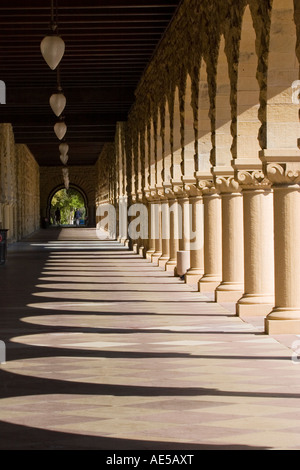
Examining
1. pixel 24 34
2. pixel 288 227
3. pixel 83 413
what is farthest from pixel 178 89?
pixel 83 413

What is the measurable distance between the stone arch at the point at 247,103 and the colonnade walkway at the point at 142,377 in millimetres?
Result: 2197

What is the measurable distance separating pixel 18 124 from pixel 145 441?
31081 millimetres

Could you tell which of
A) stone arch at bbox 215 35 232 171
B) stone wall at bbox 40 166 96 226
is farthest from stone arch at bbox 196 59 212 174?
stone wall at bbox 40 166 96 226

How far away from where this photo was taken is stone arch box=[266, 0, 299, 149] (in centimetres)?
1036

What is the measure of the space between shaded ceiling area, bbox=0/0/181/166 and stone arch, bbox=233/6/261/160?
4.31 metres

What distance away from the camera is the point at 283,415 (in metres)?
6.33

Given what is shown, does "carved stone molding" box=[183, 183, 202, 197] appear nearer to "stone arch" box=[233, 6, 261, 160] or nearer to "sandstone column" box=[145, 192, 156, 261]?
"stone arch" box=[233, 6, 261, 160]

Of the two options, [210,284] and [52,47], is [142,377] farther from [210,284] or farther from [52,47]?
[210,284]

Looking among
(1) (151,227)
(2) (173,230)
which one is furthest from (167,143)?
(1) (151,227)

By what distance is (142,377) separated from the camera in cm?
782

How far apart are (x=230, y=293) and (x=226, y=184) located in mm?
1586

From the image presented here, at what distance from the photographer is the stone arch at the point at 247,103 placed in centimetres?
1245
